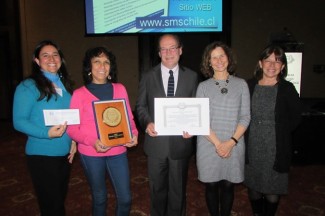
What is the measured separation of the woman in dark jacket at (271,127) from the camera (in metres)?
2.14

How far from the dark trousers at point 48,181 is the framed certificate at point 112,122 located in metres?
0.34

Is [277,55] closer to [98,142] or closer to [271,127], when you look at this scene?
[271,127]

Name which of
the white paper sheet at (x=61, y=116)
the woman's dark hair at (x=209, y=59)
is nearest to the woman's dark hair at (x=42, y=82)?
the white paper sheet at (x=61, y=116)

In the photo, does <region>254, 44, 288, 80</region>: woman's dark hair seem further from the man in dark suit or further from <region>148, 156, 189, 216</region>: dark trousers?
<region>148, 156, 189, 216</region>: dark trousers

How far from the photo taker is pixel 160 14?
525 centimetres

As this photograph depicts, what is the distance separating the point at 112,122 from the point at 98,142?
17cm

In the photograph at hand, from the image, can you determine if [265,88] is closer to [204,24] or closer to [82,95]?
[82,95]

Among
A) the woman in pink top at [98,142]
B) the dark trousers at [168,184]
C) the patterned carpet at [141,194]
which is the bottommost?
the patterned carpet at [141,194]

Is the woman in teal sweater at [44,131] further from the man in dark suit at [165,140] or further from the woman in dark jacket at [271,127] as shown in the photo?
the woman in dark jacket at [271,127]

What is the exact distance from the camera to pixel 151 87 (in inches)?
86.5

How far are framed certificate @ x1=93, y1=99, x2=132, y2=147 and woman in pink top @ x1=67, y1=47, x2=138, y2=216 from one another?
47 millimetres

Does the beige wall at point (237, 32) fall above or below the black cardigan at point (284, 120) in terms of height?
above

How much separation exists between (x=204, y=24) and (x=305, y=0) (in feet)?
7.06

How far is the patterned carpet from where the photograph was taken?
111 inches
